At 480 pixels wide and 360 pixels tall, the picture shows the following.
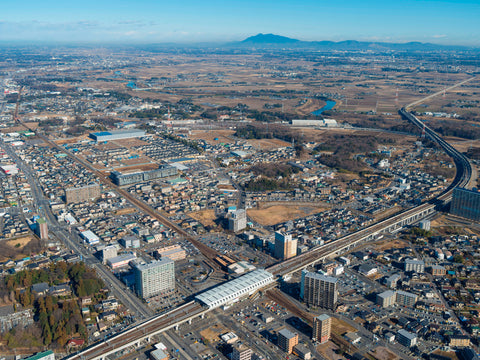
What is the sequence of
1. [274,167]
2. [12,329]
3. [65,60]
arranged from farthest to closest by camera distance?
1. [65,60]
2. [274,167]
3. [12,329]

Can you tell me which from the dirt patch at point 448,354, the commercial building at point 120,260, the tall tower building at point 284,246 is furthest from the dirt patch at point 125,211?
the dirt patch at point 448,354

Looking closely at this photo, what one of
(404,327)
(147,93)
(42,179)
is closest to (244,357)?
(404,327)

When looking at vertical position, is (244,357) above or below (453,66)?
below

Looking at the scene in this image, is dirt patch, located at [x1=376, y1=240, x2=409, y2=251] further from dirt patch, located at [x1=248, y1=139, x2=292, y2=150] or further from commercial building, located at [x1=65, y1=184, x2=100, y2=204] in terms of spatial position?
dirt patch, located at [x1=248, y1=139, x2=292, y2=150]

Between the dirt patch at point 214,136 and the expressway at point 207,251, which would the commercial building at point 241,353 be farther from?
the dirt patch at point 214,136

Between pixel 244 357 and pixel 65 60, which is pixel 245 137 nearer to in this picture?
pixel 244 357

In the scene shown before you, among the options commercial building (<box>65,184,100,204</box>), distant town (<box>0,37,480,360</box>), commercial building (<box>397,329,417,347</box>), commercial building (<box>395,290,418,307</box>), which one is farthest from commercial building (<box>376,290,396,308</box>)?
commercial building (<box>65,184,100,204</box>)

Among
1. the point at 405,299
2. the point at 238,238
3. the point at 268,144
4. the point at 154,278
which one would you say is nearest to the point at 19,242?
the point at 154,278
